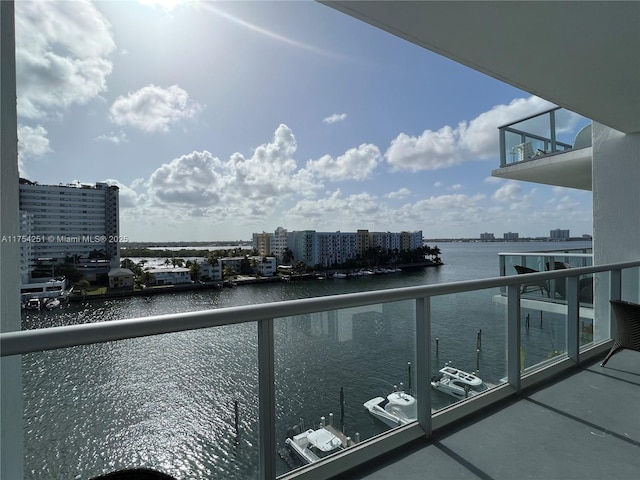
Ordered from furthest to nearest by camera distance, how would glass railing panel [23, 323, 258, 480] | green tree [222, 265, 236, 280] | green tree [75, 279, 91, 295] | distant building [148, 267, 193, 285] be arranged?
1. green tree [222, 265, 236, 280]
2. distant building [148, 267, 193, 285]
3. green tree [75, 279, 91, 295]
4. glass railing panel [23, 323, 258, 480]

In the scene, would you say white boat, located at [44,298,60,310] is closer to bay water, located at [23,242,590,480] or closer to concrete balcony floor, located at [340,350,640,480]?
bay water, located at [23,242,590,480]

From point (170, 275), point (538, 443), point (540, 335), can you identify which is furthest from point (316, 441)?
point (170, 275)

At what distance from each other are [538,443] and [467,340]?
0.73 metres

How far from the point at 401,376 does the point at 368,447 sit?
0.48 m

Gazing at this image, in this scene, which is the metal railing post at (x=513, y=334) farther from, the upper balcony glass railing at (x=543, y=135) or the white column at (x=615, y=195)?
the upper balcony glass railing at (x=543, y=135)

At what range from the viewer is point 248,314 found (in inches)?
58.1

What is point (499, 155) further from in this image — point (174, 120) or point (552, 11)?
point (174, 120)

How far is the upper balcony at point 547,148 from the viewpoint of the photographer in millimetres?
6336

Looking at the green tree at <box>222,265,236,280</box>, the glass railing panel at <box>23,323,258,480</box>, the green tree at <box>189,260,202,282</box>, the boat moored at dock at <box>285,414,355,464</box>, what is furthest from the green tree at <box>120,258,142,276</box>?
the boat moored at dock at <box>285,414,355,464</box>

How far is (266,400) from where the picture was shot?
1565mm

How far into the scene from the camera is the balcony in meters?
1.31

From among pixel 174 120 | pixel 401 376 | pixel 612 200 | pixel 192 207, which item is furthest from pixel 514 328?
pixel 192 207

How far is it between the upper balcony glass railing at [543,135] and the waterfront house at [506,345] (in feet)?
10.5

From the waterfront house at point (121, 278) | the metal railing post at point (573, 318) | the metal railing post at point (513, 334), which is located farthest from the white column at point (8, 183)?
the waterfront house at point (121, 278)
